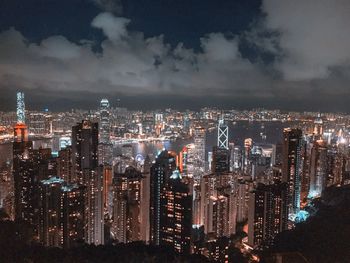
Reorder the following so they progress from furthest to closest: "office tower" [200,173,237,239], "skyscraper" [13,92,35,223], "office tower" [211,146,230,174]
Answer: "office tower" [211,146,230,174], "office tower" [200,173,237,239], "skyscraper" [13,92,35,223]

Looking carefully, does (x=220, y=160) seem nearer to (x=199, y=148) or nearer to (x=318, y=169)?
(x=199, y=148)

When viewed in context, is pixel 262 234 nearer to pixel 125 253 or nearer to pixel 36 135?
pixel 125 253

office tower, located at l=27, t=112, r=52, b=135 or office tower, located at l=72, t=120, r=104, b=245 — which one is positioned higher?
office tower, located at l=27, t=112, r=52, b=135

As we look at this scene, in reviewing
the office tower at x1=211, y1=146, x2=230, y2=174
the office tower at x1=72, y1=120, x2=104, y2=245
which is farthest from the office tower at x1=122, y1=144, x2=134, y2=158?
the office tower at x1=211, y1=146, x2=230, y2=174

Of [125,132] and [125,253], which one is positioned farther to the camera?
[125,132]

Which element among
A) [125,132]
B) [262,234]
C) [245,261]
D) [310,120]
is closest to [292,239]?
[245,261]

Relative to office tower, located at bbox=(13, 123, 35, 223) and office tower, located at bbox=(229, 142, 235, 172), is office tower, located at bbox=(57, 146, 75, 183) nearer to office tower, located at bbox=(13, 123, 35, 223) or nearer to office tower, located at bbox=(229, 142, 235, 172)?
office tower, located at bbox=(13, 123, 35, 223)
